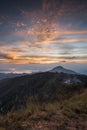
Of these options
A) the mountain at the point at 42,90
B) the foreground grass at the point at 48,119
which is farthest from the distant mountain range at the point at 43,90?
the foreground grass at the point at 48,119

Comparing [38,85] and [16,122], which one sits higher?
[16,122]

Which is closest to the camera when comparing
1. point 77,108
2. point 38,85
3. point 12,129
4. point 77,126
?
point 12,129

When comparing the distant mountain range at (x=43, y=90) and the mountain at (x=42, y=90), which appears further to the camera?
the mountain at (x=42, y=90)

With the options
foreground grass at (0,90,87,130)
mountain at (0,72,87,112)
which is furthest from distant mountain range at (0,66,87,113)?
foreground grass at (0,90,87,130)

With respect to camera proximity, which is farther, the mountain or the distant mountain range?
the mountain

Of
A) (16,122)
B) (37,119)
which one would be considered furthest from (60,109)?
(16,122)

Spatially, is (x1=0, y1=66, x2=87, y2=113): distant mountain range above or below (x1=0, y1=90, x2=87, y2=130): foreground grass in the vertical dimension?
below

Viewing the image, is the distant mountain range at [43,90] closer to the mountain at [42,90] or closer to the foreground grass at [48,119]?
the mountain at [42,90]

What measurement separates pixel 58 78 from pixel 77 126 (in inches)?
5832

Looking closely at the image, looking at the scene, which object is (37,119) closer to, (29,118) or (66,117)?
(29,118)

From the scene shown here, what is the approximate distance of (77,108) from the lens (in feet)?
32.1

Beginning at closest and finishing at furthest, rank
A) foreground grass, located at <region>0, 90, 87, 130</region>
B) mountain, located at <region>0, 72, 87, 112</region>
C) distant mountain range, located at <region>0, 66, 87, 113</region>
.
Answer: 1. foreground grass, located at <region>0, 90, 87, 130</region>
2. distant mountain range, located at <region>0, 66, 87, 113</region>
3. mountain, located at <region>0, 72, 87, 112</region>

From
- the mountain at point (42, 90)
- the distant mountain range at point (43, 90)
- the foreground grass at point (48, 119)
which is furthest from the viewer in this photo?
the mountain at point (42, 90)

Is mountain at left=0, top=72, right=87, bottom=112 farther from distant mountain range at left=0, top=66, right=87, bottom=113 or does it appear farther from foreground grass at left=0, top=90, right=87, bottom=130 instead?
foreground grass at left=0, top=90, right=87, bottom=130
